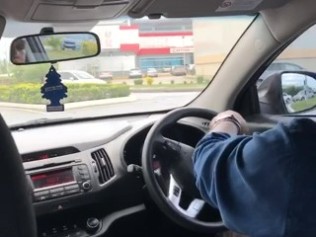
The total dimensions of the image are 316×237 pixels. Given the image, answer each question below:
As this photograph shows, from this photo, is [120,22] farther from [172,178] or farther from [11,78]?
[172,178]

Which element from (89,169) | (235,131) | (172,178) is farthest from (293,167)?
(89,169)

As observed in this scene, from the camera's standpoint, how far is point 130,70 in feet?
10.6

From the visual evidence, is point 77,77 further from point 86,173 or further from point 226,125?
point 226,125

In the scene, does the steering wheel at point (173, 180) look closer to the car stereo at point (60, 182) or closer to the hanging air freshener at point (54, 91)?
the car stereo at point (60, 182)

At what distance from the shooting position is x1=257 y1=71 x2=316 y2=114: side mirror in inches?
123

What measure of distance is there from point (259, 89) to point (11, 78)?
1467mm

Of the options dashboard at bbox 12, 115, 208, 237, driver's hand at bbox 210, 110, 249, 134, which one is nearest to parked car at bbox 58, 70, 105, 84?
dashboard at bbox 12, 115, 208, 237

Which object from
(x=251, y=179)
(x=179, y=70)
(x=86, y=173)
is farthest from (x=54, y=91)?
(x=251, y=179)

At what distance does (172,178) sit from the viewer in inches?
100

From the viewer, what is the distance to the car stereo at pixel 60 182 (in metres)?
2.55

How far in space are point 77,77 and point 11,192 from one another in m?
1.63

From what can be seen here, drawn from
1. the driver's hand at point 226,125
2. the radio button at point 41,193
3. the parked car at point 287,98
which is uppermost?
the driver's hand at point 226,125

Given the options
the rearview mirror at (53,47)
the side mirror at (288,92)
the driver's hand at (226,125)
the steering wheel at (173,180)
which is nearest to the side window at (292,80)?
the side mirror at (288,92)

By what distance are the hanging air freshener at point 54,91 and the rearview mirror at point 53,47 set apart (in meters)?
0.15
